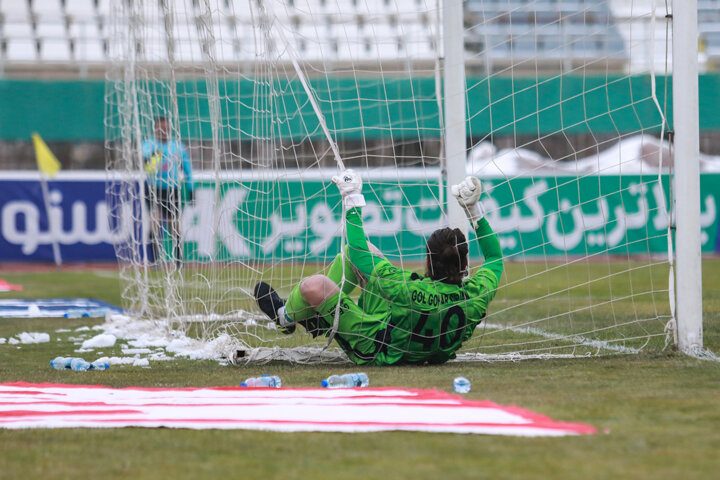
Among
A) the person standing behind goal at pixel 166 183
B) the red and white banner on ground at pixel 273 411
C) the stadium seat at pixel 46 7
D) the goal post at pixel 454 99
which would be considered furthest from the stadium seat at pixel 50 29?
the red and white banner on ground at pixel 273 411

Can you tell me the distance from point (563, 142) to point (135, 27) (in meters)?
12.0

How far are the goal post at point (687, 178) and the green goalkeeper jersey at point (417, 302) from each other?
0.94 meters

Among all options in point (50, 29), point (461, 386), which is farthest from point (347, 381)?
point (50, 29)

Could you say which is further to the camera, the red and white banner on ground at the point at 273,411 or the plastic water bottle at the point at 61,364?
the plastic water bottle at the point at 61,364

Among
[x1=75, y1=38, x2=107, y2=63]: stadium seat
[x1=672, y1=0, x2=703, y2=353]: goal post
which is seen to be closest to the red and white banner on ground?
[x1=672, y1=0, x2=703, y2=353]: goal post

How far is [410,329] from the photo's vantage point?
4.37 meters

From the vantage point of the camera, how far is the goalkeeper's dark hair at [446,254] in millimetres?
4340

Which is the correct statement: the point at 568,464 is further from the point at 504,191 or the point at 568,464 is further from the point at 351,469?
the point at 504,191

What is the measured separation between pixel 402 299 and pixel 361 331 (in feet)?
0.87

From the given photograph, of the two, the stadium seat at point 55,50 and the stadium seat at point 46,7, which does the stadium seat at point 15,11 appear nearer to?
the stadium seat at point 46,7

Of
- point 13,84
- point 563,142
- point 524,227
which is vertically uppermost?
point 13,84

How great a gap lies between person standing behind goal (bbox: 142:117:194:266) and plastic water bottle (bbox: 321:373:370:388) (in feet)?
8.49

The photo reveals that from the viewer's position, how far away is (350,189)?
4.27 m

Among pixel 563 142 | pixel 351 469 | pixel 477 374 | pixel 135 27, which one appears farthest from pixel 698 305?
pixel 563 142
